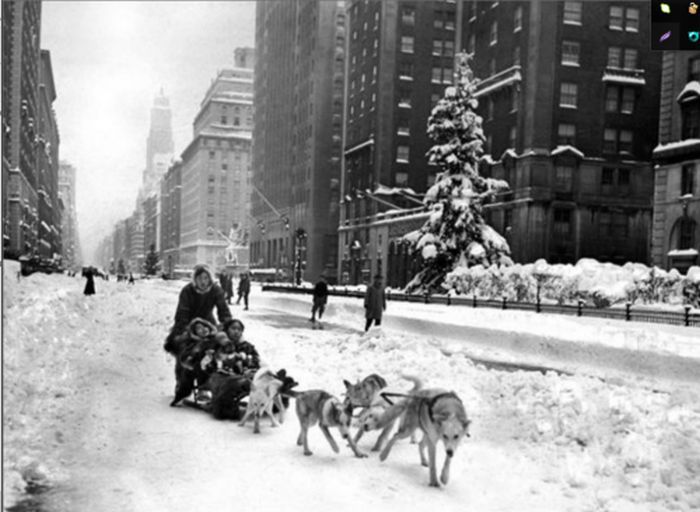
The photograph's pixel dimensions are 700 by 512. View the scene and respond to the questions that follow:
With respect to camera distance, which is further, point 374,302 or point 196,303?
point 374,302

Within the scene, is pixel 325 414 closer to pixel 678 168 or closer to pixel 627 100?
pixel 678 168

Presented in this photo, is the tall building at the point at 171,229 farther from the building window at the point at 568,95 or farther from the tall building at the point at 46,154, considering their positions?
the building window at the point at 568,95

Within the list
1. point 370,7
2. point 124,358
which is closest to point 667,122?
point 124,358

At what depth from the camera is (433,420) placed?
265 inches

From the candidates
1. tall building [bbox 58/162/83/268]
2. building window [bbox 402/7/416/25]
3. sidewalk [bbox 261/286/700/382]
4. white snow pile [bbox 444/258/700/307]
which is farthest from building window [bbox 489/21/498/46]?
tall building [bbox 58/162/83/268]

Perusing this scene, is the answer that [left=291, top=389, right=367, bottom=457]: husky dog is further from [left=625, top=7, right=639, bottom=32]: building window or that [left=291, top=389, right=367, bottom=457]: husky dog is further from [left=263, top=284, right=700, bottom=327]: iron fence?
[left=625, top=7, right=639, bottom=32]: building window

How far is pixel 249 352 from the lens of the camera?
1037 cm

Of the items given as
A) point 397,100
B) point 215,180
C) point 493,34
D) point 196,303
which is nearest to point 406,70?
point 397,100

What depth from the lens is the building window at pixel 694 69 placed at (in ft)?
116

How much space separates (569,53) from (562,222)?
37.5 feet

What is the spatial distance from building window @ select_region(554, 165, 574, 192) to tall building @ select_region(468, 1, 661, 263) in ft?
0.22

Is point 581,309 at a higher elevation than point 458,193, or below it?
below

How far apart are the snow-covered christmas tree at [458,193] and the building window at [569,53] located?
589 inches

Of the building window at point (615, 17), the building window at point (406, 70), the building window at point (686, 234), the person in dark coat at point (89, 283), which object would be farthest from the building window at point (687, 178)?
the building window at point (406, 70)
